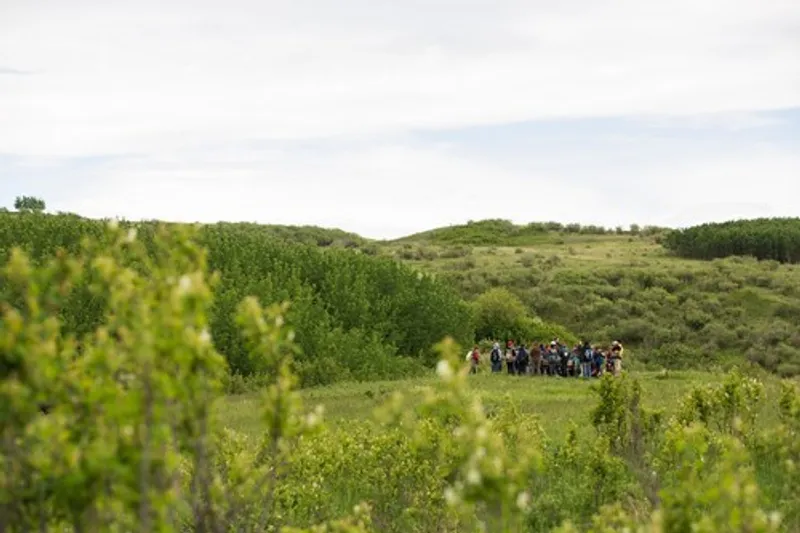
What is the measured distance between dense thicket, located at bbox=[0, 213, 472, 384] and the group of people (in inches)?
241

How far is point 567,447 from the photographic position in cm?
1764

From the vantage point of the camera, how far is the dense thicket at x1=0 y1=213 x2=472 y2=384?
Answer: 141ft

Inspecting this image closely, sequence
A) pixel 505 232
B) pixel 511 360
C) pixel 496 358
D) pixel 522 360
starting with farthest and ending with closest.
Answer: pixel 505 232, pixel 496 358, pixel 511 360, pixel 522 360

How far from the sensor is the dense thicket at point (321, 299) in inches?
1692

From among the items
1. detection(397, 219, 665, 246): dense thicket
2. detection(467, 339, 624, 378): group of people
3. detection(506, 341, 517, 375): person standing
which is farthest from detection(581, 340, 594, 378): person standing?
detection(397, 219, 665, 246): dense thicket

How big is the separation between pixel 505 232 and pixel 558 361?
3330 inches

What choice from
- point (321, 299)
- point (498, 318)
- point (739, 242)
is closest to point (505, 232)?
point (739, 242)

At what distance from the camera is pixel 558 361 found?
40.6 m

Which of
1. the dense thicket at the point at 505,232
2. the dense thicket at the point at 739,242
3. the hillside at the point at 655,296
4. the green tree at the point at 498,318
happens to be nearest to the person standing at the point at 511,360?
the hillside at the point at 655,296

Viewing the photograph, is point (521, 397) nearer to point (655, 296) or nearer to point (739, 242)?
point (655, 296)

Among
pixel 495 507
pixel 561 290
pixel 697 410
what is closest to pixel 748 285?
pixel 561 290

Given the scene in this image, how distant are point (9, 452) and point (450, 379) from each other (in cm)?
251

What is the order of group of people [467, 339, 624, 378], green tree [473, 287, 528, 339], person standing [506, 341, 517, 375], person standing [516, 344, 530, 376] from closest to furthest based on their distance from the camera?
group of people [467, 339, 624, 378], person standing [516, 344, 530, 376], person standing [506, 341, 517, 375], green tree [473, 287, 528, 339]

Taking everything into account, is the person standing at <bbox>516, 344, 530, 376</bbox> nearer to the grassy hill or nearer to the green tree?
the grassy hill
